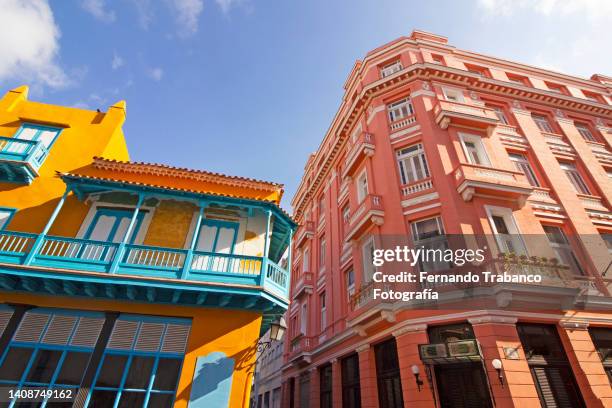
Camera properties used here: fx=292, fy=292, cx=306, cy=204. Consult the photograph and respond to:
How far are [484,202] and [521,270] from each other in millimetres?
2823

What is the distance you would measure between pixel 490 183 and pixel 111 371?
1379cm

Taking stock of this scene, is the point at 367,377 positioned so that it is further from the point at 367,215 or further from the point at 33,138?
the point at 33,138

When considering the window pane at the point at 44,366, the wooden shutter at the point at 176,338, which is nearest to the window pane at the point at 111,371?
the wooden shutter at the point at 176,338

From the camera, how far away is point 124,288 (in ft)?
27.4

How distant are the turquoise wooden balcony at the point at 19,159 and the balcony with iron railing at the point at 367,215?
12.6 metres

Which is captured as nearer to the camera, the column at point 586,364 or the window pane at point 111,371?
the window pane at point 111,371

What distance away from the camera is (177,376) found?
26.5ft

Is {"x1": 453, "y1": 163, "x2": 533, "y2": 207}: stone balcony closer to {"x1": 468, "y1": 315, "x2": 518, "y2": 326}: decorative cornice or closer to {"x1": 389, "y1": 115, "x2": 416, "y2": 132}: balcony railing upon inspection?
{"x1": 389, "y1": 115, "x2": 416, "y2": 132}: balcony railing

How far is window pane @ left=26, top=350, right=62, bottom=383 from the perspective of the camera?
7.56 meters

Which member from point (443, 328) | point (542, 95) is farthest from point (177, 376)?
point (542, 95)

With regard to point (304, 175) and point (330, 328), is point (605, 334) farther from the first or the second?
point (304, 175)

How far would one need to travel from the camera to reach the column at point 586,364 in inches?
Result: 323

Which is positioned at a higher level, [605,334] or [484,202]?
[484,202]

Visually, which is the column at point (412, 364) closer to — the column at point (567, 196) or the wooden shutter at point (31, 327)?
the column at point (567, 196)
